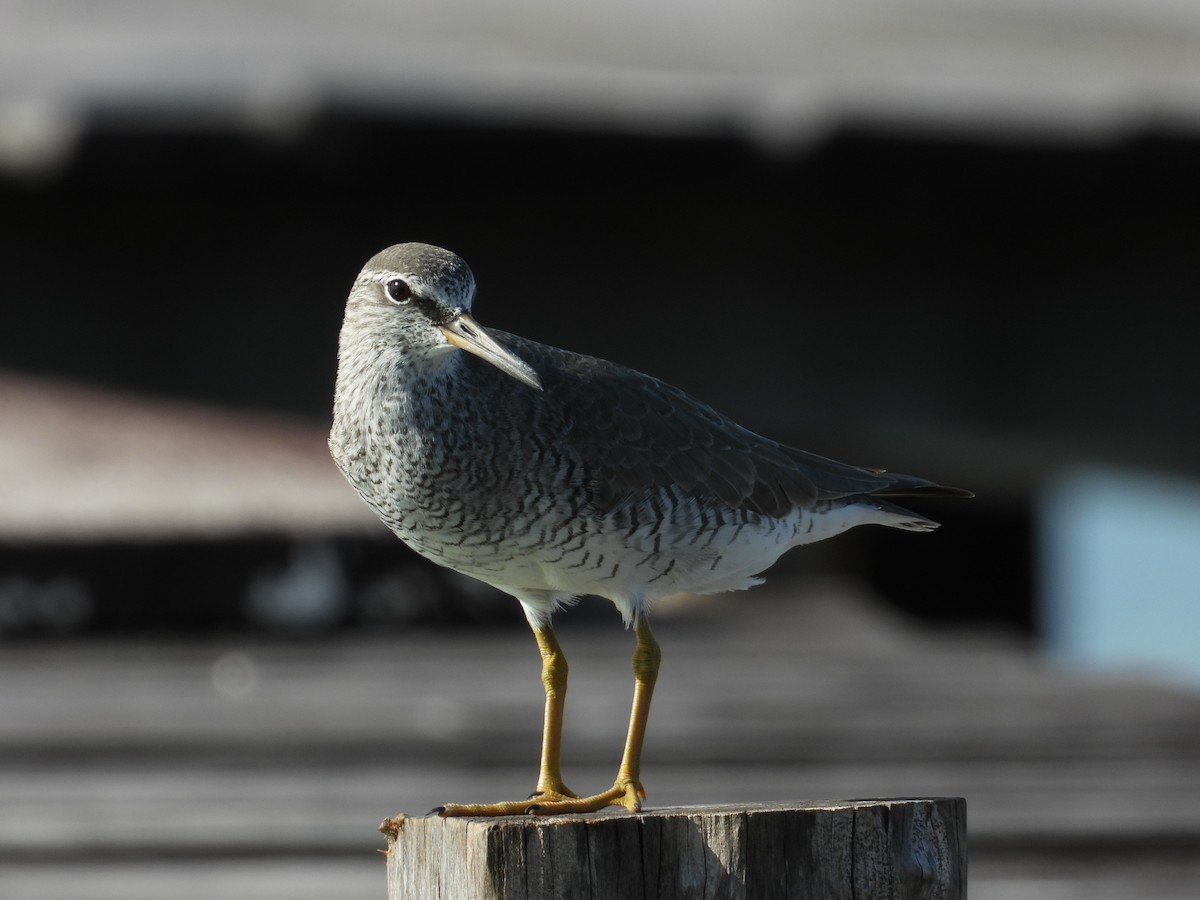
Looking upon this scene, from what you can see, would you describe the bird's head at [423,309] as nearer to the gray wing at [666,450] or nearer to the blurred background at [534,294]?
the gray wing at [666,450]

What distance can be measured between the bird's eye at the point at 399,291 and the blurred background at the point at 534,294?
13.2 feet

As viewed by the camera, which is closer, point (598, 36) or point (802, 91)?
point (802, 91)

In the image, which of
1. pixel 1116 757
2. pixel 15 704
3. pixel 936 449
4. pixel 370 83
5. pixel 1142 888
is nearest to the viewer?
pixel 1142 888

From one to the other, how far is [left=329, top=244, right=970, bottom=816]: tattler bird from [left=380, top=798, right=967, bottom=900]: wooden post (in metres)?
0.66

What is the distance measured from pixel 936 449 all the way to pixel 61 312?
6.22m

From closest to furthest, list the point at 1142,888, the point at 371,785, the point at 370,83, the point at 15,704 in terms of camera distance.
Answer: the point at 1142,888
the point at 371,785
the point at 15,704
the point at 370,83

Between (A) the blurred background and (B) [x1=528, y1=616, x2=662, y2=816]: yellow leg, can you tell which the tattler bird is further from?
(A) the blurred background

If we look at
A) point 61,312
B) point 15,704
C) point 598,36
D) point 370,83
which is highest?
point 598,36

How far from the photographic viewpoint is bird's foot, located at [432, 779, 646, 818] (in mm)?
3918

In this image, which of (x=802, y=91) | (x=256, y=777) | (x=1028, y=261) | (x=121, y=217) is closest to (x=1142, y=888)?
(x=256, y=777)

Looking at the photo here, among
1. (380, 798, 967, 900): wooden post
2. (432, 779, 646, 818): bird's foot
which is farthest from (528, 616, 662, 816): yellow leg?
(380, 798, 967, 900): wooden post

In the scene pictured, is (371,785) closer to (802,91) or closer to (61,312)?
(802,91)

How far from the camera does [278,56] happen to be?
9727 millimetres

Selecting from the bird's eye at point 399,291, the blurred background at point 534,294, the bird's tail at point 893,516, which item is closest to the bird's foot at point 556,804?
the bird's tail at point 893,516
